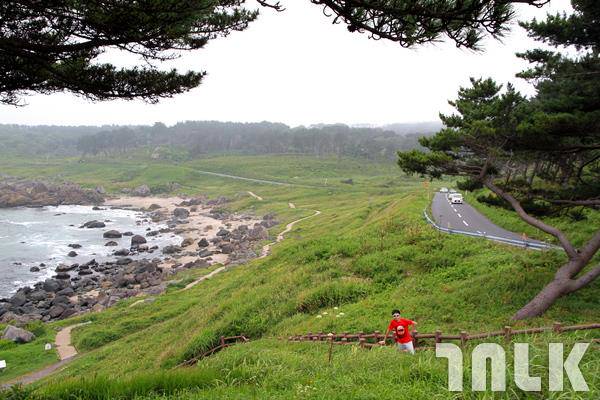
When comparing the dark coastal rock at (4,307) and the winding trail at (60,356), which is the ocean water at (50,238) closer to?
the dark coastal rock at (4,307)

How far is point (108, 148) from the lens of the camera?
16062cm

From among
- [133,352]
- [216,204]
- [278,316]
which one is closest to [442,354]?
[278,316]

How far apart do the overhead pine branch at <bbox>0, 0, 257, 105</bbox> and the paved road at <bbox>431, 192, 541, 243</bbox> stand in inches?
786

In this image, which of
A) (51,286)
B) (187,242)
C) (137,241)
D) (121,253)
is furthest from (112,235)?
(51,286)

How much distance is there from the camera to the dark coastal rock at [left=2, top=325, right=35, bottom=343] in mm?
25266

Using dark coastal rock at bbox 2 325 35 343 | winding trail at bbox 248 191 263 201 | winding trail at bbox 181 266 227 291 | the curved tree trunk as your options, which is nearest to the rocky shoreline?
winding trail at bbox 181 266 227 291

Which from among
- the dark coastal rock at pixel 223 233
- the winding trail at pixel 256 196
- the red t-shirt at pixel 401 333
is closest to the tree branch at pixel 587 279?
the red t-shirt at pixel 401 333

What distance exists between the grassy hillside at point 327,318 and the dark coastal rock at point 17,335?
289cm

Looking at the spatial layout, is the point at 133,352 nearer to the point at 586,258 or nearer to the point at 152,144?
the point at 586,258

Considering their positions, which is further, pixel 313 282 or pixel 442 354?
pixel 313 282

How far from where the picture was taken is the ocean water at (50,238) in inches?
1704

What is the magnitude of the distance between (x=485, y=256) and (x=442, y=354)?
455 inches

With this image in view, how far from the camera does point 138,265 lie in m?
44.2

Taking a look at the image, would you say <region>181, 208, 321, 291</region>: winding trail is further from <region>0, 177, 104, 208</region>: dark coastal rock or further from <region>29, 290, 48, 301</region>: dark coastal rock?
<region>0, 177, 104, 208</region>: dark coastal rock
